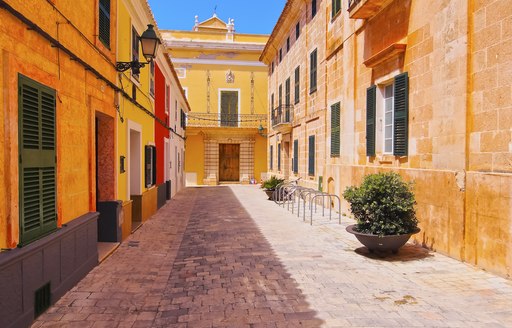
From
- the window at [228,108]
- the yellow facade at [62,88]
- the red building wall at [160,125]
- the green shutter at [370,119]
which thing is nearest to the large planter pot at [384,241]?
the green shutter at [370,119]

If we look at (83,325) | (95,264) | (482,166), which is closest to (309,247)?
(482,166)

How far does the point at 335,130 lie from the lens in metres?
11.3

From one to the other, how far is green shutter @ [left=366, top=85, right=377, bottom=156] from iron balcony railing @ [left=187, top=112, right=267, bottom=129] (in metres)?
17.4

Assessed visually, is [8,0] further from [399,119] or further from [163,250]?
[399,119]

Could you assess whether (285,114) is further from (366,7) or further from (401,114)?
(401,114)

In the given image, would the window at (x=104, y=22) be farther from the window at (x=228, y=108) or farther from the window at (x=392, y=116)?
the window at (x=228, y=108)

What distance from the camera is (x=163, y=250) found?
22.5ft

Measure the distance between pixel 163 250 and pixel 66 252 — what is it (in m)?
2.40

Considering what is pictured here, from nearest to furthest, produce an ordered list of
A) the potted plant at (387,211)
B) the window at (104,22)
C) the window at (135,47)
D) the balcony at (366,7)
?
the potted plant at (387,211) → the window at (104,22) → the balcony at (366,7) → the window at (135,47)

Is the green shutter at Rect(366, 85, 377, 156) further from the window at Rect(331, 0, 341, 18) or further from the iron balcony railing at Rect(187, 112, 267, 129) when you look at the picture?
the iron balcony railing at Rect(187, 112, 267, 129)

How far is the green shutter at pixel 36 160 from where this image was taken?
12.1ft

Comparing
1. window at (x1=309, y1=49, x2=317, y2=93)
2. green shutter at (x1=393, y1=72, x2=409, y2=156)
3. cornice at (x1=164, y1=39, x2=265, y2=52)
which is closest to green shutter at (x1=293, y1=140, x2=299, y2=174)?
window at (x1=309, y1=49, x2=317, y2=93)

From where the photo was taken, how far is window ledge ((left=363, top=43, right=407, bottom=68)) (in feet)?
24.1

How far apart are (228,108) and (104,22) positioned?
1974 centimetres
